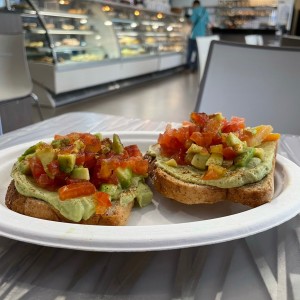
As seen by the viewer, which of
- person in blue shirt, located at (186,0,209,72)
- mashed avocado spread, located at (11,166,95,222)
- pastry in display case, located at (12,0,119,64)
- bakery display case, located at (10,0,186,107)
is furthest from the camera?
person in blue shirt, located at (186,0,209,72)

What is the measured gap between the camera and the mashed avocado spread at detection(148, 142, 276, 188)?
88 centimetres

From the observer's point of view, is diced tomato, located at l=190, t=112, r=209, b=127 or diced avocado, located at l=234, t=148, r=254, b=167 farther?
diced tomato, located at l=190, t=112, r=209, b=127

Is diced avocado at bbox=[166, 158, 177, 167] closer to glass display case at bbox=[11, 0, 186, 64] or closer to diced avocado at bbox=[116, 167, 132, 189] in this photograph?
diced avocado at bbox=[116, 167, 132, 189]

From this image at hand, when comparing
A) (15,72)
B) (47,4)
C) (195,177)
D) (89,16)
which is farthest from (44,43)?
(195,177)

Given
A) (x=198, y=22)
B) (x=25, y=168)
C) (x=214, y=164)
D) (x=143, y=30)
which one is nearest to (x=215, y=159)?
(x=214, y=164)

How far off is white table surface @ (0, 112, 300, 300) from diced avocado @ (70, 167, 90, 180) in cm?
16

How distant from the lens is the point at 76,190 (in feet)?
2.47

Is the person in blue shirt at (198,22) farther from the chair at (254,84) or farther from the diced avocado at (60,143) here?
the diced avocado at (60,143)

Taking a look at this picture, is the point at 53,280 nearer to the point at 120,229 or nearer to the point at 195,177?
the point at 120,229

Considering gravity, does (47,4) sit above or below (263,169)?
above

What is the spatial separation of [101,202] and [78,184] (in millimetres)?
64

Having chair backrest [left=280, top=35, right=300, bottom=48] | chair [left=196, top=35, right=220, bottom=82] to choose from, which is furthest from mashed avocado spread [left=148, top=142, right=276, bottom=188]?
chair backrest [left=280, top=35, right=300, bottom=48]

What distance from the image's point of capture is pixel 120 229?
25.7 inches

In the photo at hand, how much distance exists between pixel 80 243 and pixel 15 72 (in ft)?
10.1
